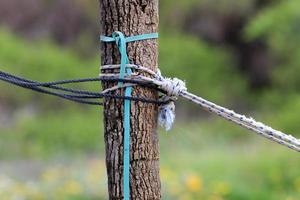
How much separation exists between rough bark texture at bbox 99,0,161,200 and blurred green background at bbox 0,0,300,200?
3.16m

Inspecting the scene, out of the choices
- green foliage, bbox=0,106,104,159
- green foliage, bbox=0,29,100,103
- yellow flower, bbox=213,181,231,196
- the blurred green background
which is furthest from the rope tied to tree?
green foliage, bbox=0,29,100,103

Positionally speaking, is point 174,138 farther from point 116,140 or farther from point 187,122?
point 116,140

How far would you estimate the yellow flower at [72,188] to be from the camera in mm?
5644

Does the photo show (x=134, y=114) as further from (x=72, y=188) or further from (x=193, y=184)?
(x=72, y=188)

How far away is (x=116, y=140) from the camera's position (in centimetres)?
230

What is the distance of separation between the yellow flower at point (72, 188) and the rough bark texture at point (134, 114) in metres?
3.35

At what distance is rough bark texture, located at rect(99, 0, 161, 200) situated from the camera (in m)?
2.29

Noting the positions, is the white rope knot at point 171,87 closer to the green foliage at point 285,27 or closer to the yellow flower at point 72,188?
the yellow flower at point 72,188

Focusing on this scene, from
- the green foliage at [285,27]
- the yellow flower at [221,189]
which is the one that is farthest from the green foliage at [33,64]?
the yellow flower at [221,189]

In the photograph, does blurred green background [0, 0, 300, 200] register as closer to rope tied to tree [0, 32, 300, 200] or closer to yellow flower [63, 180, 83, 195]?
yellow flower [63, 180, 83, 195]

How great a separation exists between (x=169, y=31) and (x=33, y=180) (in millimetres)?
7381

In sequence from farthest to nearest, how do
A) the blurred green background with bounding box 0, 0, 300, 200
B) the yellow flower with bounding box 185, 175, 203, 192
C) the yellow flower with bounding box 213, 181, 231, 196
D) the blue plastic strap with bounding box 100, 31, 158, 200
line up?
the blurred green background with bounding box 0, 0, 300, 200 < the yellow flower with bounding box 213, 181, 231, 196 < the yellow flower with bounding box 185, 175, 203, 192 < the blue plastic strap with bounding box 100, 31, 158, 200

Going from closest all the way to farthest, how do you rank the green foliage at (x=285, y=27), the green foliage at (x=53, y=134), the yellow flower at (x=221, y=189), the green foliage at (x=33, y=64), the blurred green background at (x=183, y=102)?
the yellow flower at (x=221, y=189) < the blurred green background at (x=183, y=102) < the green foliage at (x=285, y=27) < the green foliage at (x=53, y=134) < the green foliage at (x=33, y=64)

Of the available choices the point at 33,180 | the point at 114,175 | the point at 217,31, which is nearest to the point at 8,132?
the point at 33,180
